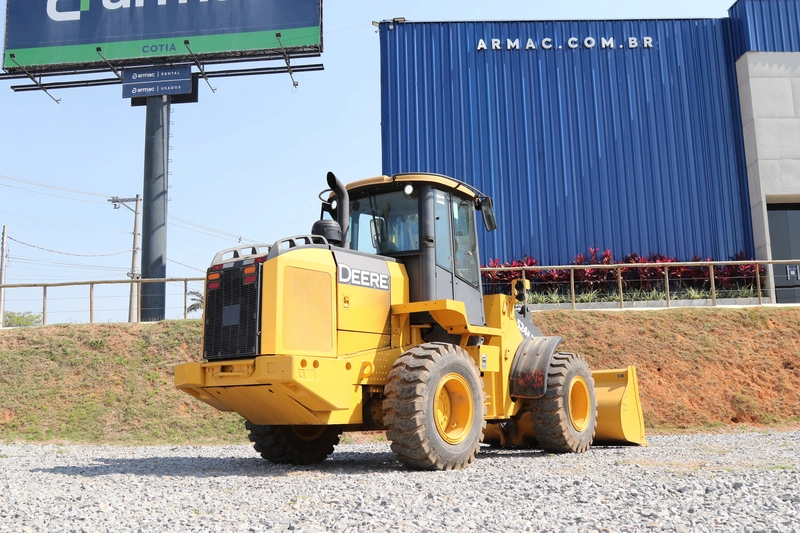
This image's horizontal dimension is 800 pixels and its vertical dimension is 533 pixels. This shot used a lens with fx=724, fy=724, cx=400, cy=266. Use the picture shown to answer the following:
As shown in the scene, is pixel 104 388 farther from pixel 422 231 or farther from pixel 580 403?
pixel 580 403

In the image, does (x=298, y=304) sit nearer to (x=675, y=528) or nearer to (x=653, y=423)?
(x=675, y=528)

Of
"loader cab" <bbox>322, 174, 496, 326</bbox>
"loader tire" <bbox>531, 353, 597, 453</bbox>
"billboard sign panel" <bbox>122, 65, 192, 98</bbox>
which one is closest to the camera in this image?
"loader cab" <bbox>322, 174, 496, 326</bbox>

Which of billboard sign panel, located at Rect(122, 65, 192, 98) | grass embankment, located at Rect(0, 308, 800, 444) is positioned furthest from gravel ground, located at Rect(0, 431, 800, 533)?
billboard sign panel, located at Rect(122, 65, 192, 98)

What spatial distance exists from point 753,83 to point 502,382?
18443 mm

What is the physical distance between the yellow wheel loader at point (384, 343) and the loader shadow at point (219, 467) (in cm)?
46

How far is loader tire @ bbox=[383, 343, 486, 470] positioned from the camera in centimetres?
751

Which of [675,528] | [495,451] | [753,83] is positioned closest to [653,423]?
[495,451]

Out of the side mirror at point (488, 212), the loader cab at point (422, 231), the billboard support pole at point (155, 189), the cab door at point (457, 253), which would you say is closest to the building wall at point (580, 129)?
the billboard support pole at point (155, 189)

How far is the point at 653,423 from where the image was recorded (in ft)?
49.2

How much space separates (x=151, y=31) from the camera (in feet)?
79.9

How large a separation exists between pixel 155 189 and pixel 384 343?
1707 centimetres

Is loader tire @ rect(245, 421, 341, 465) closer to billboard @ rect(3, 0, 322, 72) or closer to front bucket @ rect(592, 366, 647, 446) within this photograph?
front bucket @ rect(592, 366, 647, 446)

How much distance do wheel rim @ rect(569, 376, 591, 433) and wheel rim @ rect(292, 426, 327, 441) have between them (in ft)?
11.6

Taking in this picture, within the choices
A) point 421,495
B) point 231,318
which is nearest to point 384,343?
point 231,318
